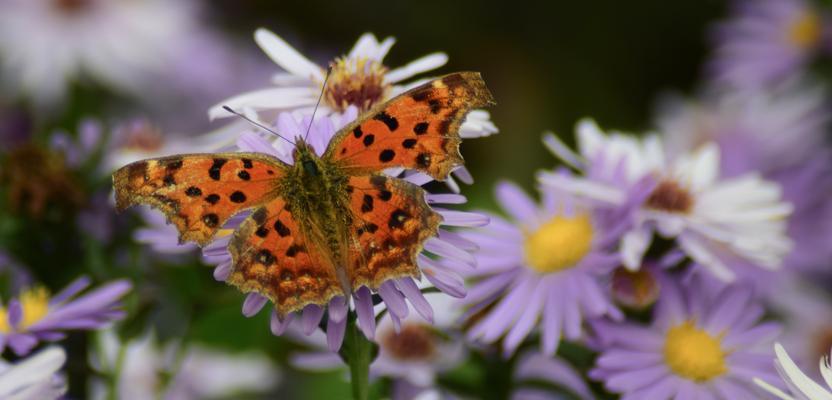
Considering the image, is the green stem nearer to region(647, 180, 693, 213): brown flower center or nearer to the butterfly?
the butterfly

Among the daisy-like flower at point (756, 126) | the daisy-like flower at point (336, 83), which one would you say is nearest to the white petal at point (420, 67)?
the daisy-like flower at point (336, 83)

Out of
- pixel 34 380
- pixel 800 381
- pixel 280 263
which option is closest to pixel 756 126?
pixel 800 381

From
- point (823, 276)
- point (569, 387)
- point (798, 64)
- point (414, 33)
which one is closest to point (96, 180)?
point (569, 387)

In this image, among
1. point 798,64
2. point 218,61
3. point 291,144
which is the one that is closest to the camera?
point 291,144

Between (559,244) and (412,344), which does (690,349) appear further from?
(412,344)

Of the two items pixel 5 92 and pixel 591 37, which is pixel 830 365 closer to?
pixel 5 92
